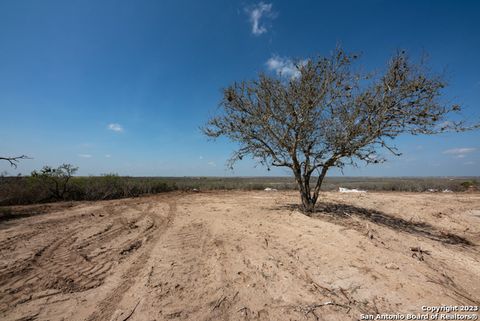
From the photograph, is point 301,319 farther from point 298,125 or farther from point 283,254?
point 298,125

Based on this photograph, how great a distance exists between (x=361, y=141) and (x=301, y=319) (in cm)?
599

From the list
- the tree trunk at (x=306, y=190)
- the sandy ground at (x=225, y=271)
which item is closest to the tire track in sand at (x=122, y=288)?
the sandy ground at (x=225, y=271)

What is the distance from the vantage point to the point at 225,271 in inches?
175

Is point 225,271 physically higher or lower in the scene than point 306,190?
lower

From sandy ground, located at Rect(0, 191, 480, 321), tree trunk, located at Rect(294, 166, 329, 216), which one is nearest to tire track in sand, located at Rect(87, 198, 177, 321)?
sandy ground, located at Rect(0, 191, 480, 321)

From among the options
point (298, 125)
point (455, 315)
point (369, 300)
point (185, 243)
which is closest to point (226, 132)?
point (298, 125)

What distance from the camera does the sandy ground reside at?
340 cm

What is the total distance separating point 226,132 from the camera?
31.1 feet

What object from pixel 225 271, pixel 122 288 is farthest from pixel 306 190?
pixel 122 288

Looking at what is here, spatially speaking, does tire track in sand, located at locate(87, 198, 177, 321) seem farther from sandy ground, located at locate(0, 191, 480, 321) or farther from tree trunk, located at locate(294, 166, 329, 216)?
tree trunk, located at locate(294, 166, 329, 216)

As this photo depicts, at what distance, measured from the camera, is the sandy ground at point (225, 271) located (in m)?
3.40

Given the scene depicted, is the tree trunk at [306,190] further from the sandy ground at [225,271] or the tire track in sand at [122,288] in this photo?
the tire track in sand at [122,288]

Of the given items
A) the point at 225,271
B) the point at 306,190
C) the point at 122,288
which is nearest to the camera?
the point at 122,288

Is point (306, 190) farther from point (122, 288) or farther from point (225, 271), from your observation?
point (122, 288)
